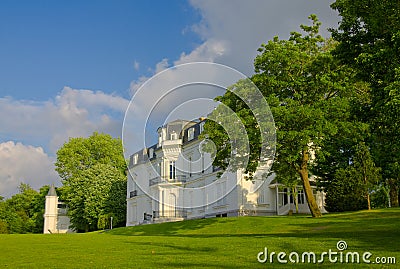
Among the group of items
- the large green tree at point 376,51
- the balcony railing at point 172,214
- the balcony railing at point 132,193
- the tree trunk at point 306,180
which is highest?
the large green tree at point 376,51

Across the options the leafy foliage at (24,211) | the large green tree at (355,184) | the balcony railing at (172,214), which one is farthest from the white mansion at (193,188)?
the leafy foliage at (24,211)

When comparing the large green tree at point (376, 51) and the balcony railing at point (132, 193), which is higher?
the large green tree at point (376, 51)

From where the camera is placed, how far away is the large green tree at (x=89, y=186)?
63.9m

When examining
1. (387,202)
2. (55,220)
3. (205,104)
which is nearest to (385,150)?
(387,202)

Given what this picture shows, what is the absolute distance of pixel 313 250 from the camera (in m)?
13.0

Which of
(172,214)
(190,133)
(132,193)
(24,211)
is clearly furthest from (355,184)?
(24,211)

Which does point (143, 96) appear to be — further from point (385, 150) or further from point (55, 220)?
point (55, 220)

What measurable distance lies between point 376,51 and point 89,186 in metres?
54.3

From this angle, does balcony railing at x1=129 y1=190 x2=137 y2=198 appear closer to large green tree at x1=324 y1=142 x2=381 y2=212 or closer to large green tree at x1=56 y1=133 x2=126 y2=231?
large green tree at x1=56 y1=133 x2=126 y2=231

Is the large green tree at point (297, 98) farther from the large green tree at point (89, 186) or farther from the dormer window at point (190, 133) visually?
the large green tree at point (89, 186)

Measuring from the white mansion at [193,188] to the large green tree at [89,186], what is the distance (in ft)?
22.5

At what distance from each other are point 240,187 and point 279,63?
18.4 meters

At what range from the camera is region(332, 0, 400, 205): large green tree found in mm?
15531

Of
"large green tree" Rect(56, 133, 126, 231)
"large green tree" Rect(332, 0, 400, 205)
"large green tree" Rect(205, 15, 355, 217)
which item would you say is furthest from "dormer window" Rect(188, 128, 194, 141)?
"large green tree" Rect(332, 0, 400, 205)
